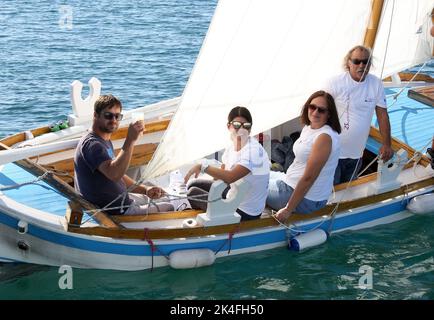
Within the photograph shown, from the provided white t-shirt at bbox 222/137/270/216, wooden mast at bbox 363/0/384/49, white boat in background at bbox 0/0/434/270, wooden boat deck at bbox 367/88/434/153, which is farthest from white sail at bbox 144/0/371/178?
wooden boat deck at bbox 367/88/434/153

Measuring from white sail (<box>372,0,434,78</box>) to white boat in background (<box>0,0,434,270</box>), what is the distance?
554 millimetres

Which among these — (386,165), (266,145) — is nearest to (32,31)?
(266,145)

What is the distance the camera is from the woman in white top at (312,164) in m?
7.92

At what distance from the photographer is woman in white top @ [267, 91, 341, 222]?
7.92 metres

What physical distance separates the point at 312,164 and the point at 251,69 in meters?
1.07

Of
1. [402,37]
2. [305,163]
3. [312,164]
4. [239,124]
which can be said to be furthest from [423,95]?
[239,124]

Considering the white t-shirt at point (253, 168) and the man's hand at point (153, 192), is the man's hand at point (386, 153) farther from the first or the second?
the man's hand at point (153, 192)

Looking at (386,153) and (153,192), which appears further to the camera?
(386,153)

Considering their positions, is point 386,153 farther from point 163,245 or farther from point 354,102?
point 163,245

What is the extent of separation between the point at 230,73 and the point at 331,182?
1.53 metres

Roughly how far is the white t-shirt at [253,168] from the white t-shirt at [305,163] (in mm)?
369

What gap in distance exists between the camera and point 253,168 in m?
7.81

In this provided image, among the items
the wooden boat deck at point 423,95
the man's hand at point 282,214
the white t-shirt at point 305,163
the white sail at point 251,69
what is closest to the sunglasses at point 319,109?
the white t-shirt at point 305,163
